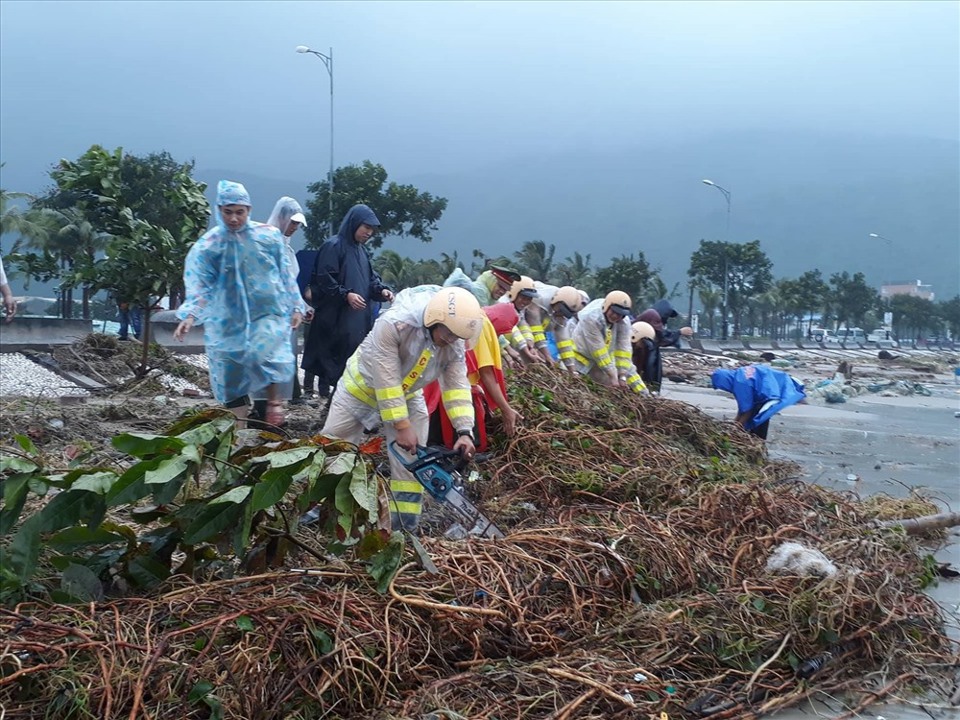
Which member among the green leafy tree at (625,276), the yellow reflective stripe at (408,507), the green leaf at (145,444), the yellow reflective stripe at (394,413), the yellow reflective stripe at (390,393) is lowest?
the green leafy tree at (625,276)

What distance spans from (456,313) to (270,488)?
157 centimetres

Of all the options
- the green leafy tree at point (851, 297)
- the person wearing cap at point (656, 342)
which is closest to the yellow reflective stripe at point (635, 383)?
the person wearing cap at point (656, 342)

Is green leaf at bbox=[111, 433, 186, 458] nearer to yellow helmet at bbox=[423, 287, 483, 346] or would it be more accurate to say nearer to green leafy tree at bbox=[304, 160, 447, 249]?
yellow helmet at bbox=[423, 287, 483, 346]

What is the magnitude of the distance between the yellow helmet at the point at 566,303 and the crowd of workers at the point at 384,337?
13 millimetres

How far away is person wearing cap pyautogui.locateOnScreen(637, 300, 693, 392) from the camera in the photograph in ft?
36.1

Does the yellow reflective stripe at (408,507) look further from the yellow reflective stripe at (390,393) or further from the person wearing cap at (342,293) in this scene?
the person wearing cap at (342,293)

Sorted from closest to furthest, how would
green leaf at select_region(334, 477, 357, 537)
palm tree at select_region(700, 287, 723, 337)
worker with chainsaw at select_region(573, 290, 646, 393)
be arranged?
1. green leaf at select_region(334, 477, 357, 537)
2. worker with chainsaw at select_region(573, 290, 646, 393)
3. palm tree at select_region(700, 287, 723, 337)

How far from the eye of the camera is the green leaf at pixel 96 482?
3.05m

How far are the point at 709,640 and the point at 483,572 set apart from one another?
89 cm

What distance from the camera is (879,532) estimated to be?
206 inches

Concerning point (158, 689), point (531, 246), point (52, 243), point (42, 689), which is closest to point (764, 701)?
point (158, 689)

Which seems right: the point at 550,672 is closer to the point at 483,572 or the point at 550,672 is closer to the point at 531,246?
the point at 483,572

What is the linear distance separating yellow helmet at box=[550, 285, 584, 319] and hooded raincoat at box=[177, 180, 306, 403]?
3602 mm

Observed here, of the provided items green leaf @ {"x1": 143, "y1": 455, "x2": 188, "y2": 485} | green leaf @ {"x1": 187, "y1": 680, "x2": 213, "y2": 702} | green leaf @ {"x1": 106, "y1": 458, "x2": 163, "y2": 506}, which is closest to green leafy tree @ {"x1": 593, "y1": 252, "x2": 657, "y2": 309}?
green leaf @ {"x1": 143, "y1": 455, "x2": 188, "y2": 485}
